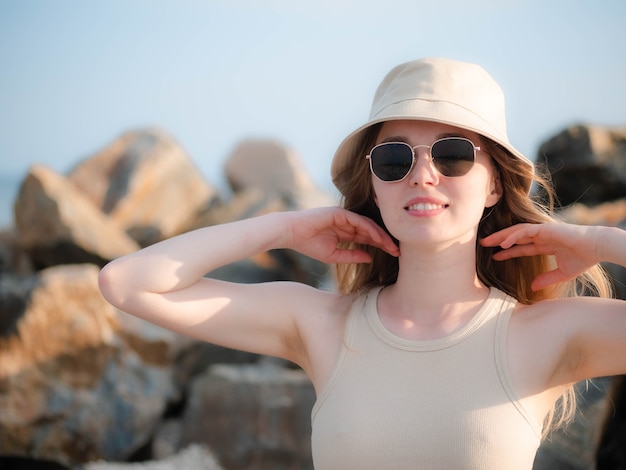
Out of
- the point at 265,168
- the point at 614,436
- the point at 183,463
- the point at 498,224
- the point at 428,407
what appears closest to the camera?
the point at 428,407

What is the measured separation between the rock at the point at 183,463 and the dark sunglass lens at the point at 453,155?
137 inches

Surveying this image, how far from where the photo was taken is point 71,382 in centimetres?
566

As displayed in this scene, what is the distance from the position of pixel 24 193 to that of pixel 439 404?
21.7ft

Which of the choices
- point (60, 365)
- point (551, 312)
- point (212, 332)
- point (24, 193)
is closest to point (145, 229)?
point (24, 193)

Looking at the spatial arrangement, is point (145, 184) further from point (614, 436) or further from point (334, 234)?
point (334, 234)

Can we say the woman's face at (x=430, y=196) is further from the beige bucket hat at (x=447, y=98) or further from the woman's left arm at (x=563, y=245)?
the woman's left arm at (x=563, y=245)

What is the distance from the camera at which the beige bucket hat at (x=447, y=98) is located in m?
2.69

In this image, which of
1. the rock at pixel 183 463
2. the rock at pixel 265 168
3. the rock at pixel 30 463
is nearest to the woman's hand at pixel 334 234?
the rock at pixel 183 463

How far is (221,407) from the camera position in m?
5.53

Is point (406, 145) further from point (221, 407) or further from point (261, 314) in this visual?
point (221, 407)

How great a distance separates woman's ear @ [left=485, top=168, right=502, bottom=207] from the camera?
2938mm

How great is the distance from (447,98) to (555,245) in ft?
2.19

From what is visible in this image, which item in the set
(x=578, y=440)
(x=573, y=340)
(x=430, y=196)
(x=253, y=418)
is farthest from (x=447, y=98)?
(x=253, y=418)

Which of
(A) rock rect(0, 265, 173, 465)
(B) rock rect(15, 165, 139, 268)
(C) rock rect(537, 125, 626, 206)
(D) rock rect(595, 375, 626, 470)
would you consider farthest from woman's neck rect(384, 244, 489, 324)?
(B) rock rect(15, 165, 139, 268)
